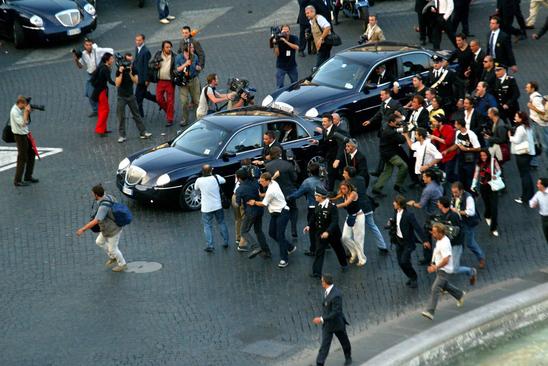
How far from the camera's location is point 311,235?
60.0 feet

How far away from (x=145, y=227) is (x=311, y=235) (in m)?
2.92

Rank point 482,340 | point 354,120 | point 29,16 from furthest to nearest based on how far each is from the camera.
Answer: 1. point 29,16
2. point 354,120
3. point 482,340

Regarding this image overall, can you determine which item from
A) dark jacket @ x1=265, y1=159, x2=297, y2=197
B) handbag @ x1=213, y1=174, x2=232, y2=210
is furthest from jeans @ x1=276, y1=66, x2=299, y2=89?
dark jacket @ x1=265, y1=159, x2=297, y2=197

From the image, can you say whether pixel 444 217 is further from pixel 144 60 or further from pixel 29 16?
pixel 29 16

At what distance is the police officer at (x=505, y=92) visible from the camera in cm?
2156

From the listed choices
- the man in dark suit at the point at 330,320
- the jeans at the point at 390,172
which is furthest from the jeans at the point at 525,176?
the man in dark suit at the point at 330,320

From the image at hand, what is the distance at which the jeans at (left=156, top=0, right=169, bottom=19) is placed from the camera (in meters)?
30.4

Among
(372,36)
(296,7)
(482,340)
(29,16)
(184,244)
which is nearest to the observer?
(482,340)

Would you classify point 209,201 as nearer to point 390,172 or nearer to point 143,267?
point 143,267

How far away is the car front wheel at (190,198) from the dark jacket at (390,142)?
319 centimetres

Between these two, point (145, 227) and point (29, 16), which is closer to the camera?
point (145, 227)

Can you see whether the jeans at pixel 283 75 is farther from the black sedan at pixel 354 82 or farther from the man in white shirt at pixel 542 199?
the man in white shirt at pixel 542 199

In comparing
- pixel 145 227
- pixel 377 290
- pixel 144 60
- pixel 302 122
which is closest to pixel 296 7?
pixel 144 60

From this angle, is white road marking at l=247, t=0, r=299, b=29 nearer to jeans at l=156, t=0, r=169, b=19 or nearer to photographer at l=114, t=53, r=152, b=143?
jeans at l=156, t=0, r=169, b=19
